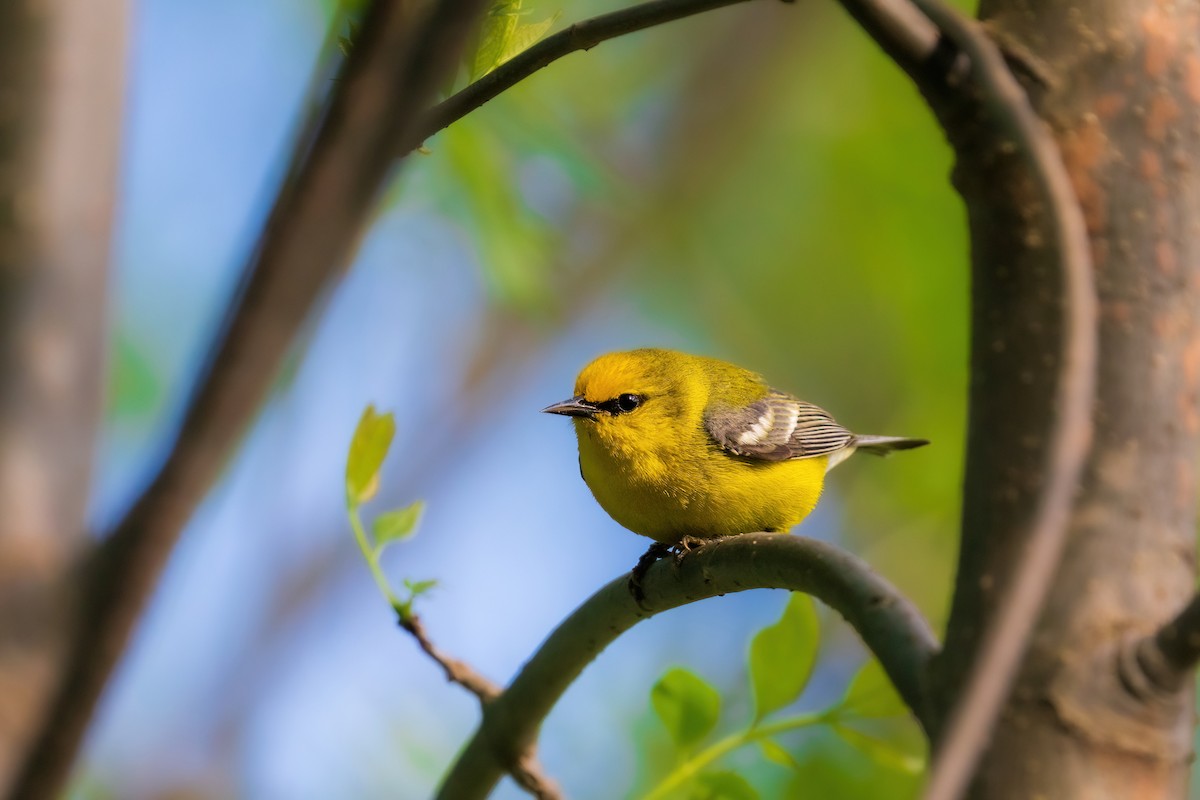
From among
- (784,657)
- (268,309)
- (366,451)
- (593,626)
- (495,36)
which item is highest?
(495,36)

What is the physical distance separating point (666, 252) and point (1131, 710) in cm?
750

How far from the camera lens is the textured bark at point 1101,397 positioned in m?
1.28

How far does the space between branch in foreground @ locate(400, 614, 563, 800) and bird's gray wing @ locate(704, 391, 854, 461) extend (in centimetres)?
193

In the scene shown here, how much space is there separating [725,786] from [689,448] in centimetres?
206

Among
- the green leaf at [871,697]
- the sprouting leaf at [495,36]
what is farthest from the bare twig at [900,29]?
the green leaf at [871,697]

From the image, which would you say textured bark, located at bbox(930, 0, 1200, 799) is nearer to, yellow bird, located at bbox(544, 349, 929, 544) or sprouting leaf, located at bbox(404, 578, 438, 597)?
sprouting leaf, located at bbox(404, 578, 438, 597)

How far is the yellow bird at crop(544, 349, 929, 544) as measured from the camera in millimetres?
4062

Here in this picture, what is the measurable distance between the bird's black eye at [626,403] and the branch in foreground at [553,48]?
2.79 meters

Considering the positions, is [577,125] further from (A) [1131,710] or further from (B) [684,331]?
(A) [1131,710]

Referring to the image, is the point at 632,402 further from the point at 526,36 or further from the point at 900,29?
the point at 900,29

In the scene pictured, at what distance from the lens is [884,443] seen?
5.33m

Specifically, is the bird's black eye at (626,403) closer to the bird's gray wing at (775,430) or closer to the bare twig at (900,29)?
the bird's gray wing at (775,430)

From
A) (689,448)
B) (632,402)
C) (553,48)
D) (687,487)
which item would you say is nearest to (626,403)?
(632,402)

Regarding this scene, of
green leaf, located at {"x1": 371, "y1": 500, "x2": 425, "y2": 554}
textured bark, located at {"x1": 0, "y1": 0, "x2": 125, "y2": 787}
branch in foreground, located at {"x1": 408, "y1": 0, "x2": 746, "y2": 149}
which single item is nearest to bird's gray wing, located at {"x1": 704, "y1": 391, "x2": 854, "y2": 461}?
green leaf, located at {"x1": 371, "y1": 500, "x2": 425, "y2": 554}
